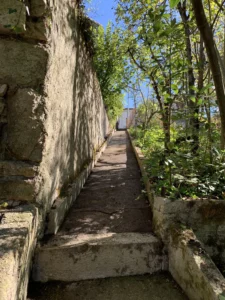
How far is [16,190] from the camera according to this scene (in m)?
2.09

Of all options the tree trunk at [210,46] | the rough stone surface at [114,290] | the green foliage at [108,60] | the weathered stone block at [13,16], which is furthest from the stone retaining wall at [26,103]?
the green foliage at [108,60]

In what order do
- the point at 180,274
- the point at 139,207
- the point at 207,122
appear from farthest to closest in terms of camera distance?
the point at 139,207, the point at 207,122, the point at 180,274

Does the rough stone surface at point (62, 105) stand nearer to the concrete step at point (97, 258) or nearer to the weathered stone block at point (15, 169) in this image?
the weathered stone block at point (15, 169)

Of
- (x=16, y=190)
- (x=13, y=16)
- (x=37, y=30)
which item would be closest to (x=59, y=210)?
(x=16, y=190)

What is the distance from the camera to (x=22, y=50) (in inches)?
84.6

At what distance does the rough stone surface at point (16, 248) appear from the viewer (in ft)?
4.45

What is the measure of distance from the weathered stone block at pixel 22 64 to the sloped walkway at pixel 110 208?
1587 mm

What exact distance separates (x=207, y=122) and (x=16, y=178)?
2282 mm

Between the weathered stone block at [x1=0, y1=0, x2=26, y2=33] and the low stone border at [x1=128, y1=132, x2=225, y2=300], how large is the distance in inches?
84.6

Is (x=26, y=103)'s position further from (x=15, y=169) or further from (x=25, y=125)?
(x=15, y=169)

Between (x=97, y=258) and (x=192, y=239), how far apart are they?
0.87m

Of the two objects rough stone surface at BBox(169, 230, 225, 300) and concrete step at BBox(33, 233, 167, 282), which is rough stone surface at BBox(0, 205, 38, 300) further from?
rough stone surface at BBox(169, 230, 225, 300)

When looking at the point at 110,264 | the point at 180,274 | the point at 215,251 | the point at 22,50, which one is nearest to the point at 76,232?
the point at 110,264

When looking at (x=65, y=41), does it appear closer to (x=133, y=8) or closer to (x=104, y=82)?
(x=133, y=8)
